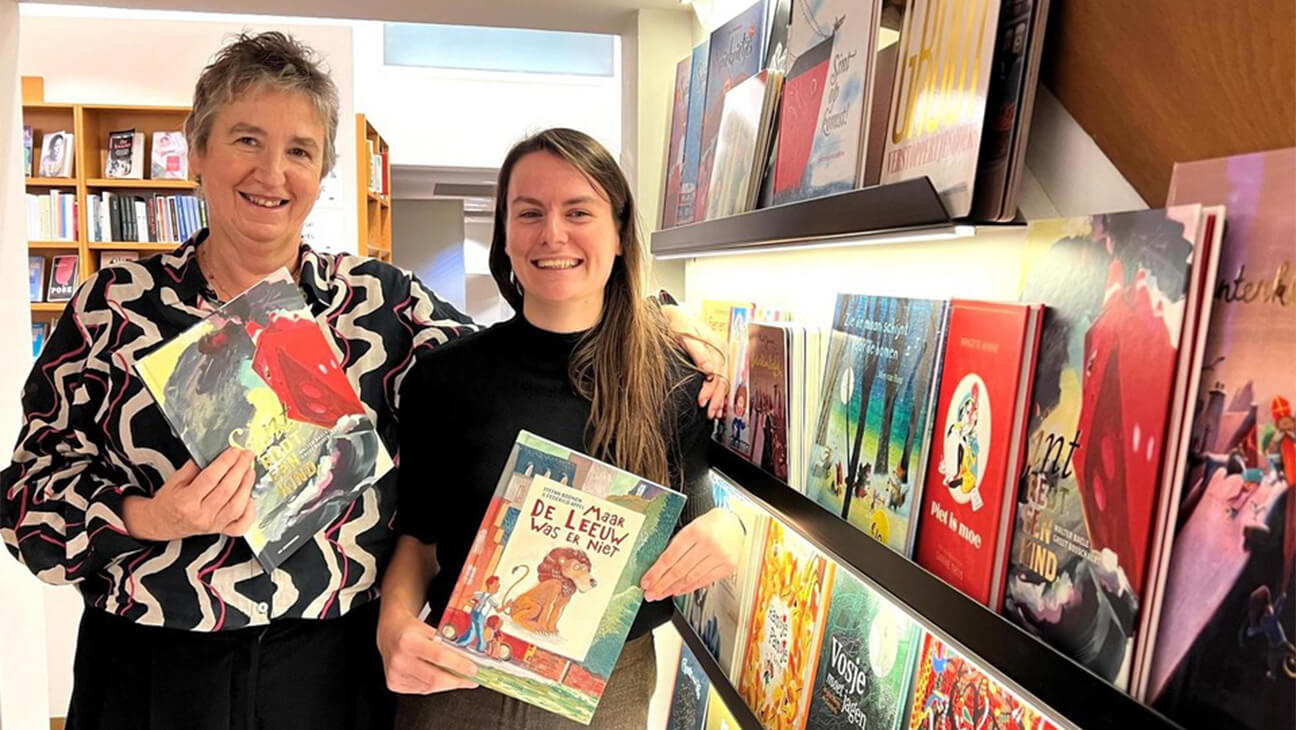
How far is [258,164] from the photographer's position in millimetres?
1426

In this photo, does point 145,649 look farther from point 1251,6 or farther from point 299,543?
point 1251,6

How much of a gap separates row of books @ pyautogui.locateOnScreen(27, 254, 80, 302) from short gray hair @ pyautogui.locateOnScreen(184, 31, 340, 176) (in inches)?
199

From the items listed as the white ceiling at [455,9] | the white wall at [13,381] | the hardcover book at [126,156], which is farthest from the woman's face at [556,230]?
the hardcover book at [126,156]

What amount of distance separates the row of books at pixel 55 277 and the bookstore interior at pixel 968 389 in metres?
4.99

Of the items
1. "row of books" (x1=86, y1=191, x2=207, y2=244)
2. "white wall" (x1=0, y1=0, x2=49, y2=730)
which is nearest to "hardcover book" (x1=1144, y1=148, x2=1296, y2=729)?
"white wall" (x1=0, y1=0, x2=49, y2=730)

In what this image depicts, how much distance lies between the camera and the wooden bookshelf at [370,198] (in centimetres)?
627

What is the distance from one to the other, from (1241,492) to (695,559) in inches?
33.1

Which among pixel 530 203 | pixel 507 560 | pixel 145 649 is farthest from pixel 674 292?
pixel 145 649

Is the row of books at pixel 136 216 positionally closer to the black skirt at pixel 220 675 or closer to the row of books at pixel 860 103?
the black skirt at pixel 220 675

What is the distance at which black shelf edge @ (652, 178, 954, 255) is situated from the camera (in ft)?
3.00

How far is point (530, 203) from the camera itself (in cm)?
144

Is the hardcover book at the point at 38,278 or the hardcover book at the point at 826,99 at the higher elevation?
the hardcover book at the point at 826,99

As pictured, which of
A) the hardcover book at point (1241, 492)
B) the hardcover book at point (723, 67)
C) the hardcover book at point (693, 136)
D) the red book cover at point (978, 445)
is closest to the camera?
the hardcover book at point (1241, 492)

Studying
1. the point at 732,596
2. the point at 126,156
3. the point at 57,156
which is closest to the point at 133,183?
the point at 126,156
